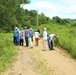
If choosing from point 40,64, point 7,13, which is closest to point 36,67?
point 40,64

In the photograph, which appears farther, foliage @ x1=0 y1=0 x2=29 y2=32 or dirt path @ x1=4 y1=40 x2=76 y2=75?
foliage @ x1=0 y1=0 x2=29 y2=32

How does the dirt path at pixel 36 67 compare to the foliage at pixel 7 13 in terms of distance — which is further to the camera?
the foliage at pixel 7 13

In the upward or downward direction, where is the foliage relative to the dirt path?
upward

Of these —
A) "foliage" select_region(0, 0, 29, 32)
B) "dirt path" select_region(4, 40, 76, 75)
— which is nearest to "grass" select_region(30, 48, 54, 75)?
"dirt path" select_region(4, 40, 76, 75)

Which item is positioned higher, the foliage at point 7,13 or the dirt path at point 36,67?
the foliage at point 7,13

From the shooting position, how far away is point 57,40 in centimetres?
2955

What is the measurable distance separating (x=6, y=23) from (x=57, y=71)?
43.7m

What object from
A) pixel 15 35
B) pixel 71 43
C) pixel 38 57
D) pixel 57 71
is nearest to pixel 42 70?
pixel 57 71

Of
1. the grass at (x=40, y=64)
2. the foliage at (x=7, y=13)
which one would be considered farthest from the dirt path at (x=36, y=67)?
the foliage at (x=7, y=13)

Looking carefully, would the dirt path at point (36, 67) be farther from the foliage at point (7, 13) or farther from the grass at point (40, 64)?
the foliage at point (7, 13)

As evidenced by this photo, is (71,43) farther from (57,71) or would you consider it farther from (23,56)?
(57,71)

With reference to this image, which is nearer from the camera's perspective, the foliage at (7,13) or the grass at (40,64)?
the grass at (40,64)

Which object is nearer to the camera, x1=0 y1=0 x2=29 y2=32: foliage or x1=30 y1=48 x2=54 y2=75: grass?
x1=30 y1=48 x2=54 y2=75: grass

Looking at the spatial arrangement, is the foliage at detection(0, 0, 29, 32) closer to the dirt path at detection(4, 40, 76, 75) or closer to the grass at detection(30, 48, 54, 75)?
the grass at detection(30, 48, 54, 75)
